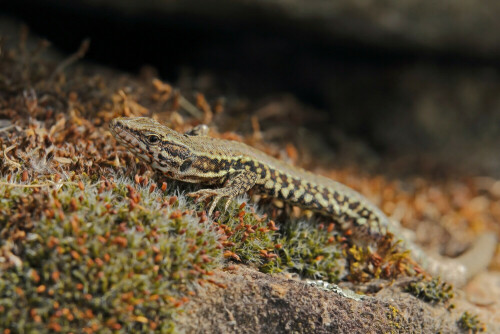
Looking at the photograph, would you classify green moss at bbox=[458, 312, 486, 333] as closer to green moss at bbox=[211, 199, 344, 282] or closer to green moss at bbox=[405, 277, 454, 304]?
green moss at bbox=[405, 277, 454, 304]

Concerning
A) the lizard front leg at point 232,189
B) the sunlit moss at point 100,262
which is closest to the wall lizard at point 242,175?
the lizard front leg at point 232,189

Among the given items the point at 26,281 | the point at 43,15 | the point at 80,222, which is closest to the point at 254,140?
the point at 80,222

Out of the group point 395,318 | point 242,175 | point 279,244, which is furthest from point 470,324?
point 242,175

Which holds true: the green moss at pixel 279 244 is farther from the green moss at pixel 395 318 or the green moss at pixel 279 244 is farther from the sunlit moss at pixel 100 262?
the green moss at pixel 395 318

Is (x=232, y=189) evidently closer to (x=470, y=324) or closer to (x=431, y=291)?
(x=431, y=291)

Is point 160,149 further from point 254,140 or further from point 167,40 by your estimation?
point 167,40

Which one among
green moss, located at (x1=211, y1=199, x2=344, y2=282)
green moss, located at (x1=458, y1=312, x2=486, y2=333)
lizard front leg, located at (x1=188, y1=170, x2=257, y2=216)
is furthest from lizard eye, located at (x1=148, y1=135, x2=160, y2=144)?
green moss, located at (x1=458, y1=312, x2=486, y2=333)
